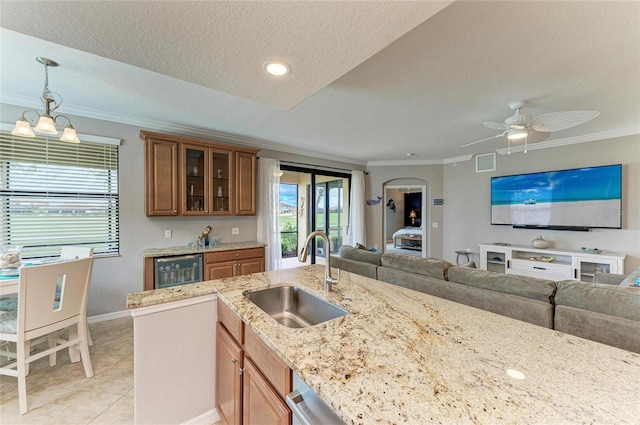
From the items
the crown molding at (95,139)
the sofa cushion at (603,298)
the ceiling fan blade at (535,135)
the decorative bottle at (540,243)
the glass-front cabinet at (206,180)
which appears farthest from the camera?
the decorative bottle at (540,243)

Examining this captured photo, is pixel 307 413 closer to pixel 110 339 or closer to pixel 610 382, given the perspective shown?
pixel 610 382

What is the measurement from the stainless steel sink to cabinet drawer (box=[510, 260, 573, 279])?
4.22 m

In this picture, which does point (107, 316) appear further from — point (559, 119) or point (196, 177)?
point (559, 119)

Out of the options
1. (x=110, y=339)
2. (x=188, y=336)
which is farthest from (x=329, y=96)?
(x=110, y=339)

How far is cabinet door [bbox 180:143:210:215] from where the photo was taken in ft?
11.2

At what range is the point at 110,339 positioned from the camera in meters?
2.72

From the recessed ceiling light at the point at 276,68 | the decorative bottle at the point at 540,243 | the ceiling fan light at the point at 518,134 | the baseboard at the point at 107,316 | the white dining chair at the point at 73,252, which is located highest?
the recessed ceiling light at the point at 276,68

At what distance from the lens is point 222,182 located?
12.5ft

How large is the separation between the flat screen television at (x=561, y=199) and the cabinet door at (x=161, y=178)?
213 inches

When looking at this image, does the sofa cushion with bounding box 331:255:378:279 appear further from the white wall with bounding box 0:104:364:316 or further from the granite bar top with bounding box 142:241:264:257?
the white wall with bounding box 0:104:364:316

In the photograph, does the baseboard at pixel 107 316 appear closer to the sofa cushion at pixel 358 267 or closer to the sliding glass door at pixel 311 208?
the sliding glass door at pixel 311 208

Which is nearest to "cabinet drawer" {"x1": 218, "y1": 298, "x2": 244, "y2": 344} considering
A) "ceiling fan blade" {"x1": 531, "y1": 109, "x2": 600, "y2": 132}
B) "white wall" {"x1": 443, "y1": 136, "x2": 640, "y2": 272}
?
"ceiling fan blade" {"x1": 531, "y1": 109, "x2": 600, "y2": 132}

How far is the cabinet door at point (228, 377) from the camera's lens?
130cm

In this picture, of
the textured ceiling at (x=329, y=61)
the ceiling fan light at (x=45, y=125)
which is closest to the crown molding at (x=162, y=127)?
the textured ceiling at (x=329, y=61)
